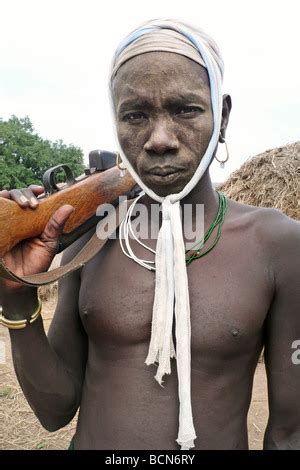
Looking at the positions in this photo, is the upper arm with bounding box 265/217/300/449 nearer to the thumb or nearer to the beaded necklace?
the beaded necklace

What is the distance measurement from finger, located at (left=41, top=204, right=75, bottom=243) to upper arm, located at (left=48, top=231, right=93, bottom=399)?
247mm

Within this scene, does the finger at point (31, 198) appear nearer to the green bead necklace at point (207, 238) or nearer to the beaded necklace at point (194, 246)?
the beaded necklace at point (194, 246)

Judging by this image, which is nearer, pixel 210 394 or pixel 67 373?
pixel 210 394

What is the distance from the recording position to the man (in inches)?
54.6

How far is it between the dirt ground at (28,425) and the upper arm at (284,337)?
3.08 m

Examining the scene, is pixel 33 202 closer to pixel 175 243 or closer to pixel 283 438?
pixel 175 243

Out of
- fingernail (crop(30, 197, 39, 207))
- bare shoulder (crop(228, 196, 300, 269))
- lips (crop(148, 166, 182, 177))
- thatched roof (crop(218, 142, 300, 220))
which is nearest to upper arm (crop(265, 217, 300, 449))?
bare shoulder (crop(228, 196, 300, 269))

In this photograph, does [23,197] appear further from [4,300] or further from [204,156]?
[204,156]

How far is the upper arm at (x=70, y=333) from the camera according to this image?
166 centimetres

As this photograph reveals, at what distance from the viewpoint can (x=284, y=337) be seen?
4.89 feet

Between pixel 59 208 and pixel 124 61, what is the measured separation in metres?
0.50

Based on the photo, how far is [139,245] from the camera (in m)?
1.66

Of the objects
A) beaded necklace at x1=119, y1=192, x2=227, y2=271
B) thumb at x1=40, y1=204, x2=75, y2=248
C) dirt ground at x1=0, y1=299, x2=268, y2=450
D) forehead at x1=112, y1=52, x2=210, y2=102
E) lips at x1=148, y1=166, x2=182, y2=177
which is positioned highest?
forehead at x1=112, y1=52, x2=210, y2=102

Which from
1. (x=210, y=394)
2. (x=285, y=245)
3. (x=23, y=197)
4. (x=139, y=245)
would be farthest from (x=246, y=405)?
(x=23, y=197)
